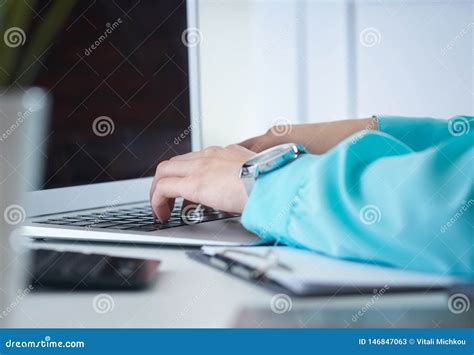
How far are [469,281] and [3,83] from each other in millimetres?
460

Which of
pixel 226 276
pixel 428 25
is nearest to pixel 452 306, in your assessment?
pixel 226 276

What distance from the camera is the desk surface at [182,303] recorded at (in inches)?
17.6

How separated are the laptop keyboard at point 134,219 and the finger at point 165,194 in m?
0.01

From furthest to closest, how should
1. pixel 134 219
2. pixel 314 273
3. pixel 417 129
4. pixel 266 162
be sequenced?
pixel 417 129, pixel 134 219, pixel 266 162, pixel 314 273

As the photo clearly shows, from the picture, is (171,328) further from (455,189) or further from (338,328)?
(455,189)

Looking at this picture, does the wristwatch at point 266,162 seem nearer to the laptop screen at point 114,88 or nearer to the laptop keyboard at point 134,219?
the laptop keyboard at point 134,219

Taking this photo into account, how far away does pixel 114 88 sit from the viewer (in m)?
0.81

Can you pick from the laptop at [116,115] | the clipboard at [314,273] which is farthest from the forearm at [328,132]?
the clipboard at [314,273]

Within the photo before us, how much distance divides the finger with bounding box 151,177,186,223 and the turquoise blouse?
0.11 meters

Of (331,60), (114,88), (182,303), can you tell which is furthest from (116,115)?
(182,303)

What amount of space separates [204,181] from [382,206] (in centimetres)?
19

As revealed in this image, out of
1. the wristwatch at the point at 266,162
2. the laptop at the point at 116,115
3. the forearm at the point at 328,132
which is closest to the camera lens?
the wristwatch at the point at 266,162

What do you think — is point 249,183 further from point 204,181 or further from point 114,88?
point 114,88

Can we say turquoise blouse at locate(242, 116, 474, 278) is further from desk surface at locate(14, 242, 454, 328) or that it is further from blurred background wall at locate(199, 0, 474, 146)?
blurred background wall at locate(199, 0, 474, 146)
